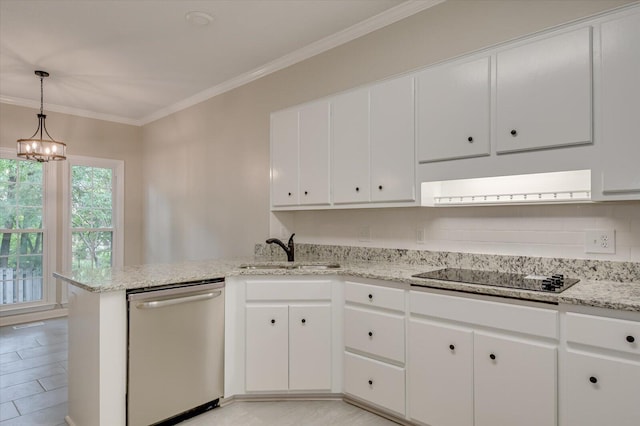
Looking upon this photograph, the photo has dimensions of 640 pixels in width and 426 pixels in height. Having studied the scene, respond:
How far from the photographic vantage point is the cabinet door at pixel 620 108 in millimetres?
1694

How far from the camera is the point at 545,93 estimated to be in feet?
6.31

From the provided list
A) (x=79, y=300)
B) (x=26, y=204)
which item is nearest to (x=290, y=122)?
(x=79, y=300)

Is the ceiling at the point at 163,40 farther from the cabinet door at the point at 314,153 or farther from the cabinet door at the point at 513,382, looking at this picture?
the cabinet door at the point at 513,382

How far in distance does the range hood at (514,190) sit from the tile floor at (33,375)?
2.77 m

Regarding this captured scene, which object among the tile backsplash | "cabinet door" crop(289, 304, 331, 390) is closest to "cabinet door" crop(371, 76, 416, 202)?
the tile backsplash

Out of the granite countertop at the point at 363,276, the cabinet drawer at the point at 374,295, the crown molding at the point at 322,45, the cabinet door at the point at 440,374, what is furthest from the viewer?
the crown molding at the point at 322,45

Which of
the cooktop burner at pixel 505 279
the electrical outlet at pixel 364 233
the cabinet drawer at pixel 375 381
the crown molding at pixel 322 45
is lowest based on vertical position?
the cabinet drawer at pixel 375 381

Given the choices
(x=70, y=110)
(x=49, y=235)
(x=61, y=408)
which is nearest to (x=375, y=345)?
(x=61, y=408)

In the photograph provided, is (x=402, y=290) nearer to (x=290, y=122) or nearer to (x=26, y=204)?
(x=290, y=122)

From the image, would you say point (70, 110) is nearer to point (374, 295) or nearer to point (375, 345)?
point (374, 295)

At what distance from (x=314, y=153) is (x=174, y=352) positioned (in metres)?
1.69

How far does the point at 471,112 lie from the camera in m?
2.17

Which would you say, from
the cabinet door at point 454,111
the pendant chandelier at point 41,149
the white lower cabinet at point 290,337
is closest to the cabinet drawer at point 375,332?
the white lower cabinet at point 290,337

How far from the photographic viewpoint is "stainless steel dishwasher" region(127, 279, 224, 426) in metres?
2.10
